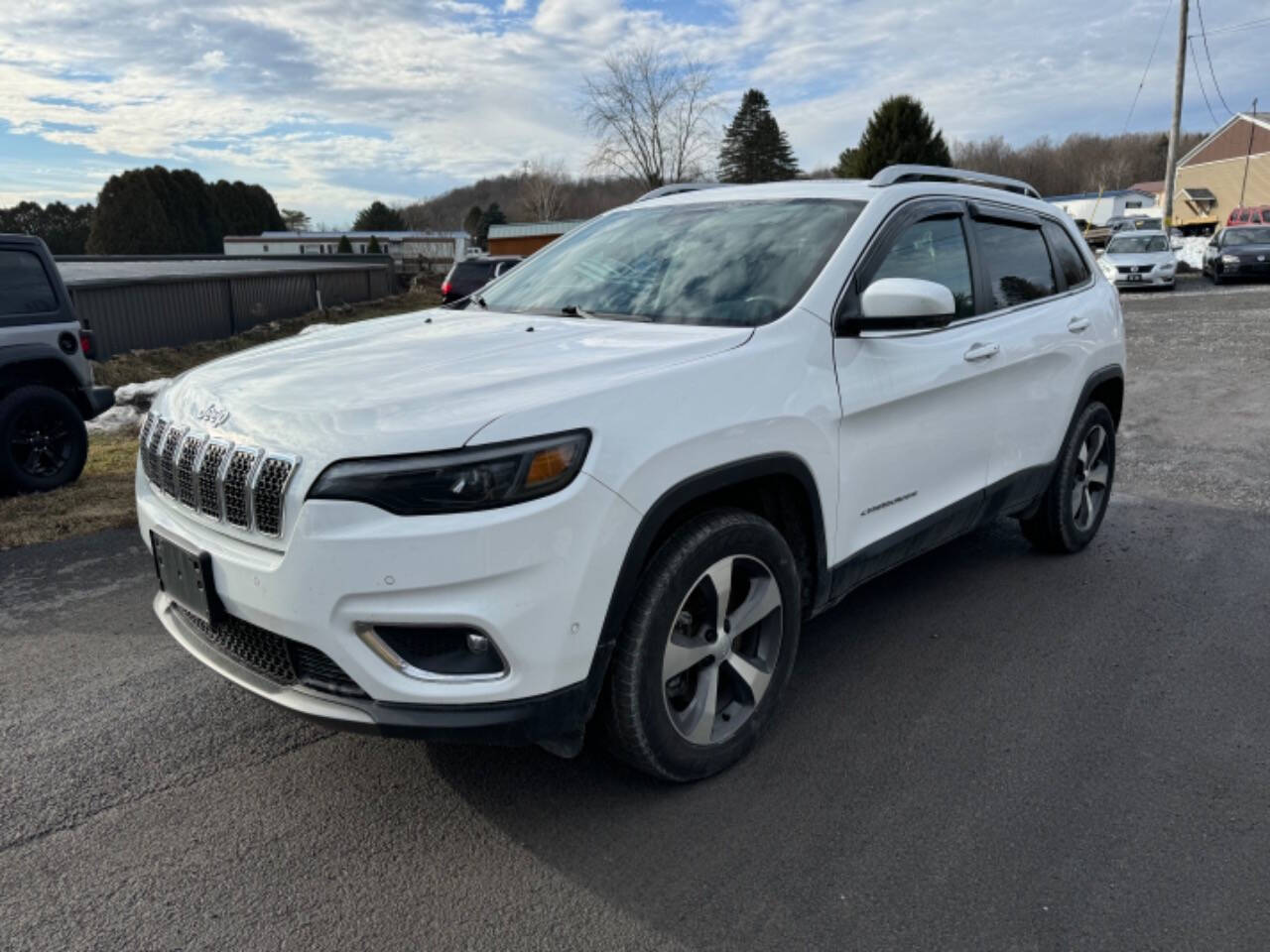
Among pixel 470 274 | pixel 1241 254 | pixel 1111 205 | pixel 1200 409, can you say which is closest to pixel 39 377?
pixel 1200 409

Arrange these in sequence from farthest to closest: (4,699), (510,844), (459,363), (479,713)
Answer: (4,699), (459,363), (510,844), (479,713)

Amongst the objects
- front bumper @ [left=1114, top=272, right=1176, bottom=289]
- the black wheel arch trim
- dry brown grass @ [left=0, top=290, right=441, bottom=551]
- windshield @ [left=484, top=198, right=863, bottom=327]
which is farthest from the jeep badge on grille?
front bumper @ [left=1114, top=272, right=1176, bottom=289]

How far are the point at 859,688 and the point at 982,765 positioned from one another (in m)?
0.62

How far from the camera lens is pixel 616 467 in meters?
2.37

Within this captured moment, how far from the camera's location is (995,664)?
12.2 ft

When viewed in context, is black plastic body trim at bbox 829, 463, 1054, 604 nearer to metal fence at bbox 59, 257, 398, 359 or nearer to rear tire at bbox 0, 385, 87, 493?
rear tire at bbox 0, 385, 87, 493

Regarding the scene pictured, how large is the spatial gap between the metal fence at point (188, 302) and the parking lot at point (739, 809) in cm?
1071

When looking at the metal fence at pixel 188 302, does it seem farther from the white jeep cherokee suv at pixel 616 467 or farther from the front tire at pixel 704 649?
the front tire at pixel 704 649

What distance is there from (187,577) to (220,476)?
38 cm

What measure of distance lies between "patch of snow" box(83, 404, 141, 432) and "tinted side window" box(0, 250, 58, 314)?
299 cm

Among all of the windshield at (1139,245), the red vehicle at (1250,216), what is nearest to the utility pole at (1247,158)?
the red vehicle at (1250,216)

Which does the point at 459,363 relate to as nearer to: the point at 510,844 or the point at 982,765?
the point at 510,844

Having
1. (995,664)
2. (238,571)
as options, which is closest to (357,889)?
(238,571)

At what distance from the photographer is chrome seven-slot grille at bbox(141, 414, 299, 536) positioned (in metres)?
2.36
